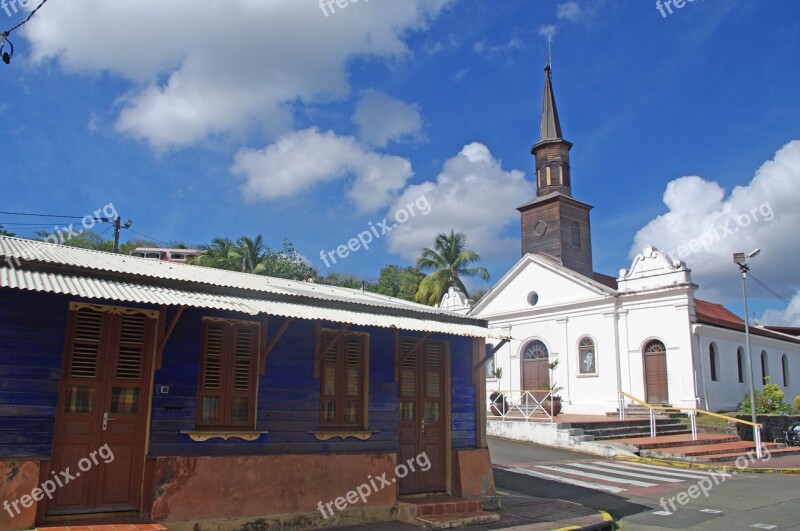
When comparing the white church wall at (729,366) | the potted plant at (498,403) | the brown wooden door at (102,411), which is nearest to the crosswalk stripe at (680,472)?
the potted plant at (498,403)

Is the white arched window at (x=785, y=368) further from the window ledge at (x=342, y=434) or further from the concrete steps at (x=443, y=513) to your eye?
the window ledge at (x=342, y=434)

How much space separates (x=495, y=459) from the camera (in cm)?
1712

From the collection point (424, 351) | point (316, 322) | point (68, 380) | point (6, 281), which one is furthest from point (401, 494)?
point (6, 281)

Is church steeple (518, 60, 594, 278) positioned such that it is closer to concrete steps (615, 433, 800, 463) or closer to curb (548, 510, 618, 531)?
concrete steps (615, 433, 800, 463)

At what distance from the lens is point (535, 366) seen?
29.9 metres

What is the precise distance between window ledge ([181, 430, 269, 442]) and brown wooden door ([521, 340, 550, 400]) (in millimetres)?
22119

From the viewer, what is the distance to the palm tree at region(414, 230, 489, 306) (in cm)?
3838

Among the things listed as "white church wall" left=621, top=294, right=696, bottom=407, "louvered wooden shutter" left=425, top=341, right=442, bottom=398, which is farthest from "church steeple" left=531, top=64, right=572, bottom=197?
"louvered wooden shutter" left=425, top=341, right=442, bottom=398

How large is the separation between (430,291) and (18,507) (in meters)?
32.3

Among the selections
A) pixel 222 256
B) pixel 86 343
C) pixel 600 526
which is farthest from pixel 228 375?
pixel 222 256

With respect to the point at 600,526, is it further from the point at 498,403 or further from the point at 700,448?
the point at 498,403

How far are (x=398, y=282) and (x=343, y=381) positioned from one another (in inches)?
1745

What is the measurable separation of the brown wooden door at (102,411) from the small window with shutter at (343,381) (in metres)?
2.61

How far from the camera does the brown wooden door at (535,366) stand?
2948cm
